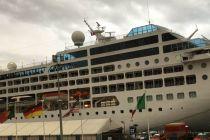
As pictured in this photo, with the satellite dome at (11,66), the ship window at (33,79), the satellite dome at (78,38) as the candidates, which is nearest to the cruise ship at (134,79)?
the satellite dome at (78,38)

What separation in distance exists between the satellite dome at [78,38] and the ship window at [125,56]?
6.45m

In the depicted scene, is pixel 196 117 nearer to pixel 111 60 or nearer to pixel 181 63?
pixel 181 63

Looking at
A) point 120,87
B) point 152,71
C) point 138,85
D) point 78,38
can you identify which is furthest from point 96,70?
point 152,71

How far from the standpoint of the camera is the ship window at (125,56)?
50.3 m

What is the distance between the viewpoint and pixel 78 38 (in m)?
61.1

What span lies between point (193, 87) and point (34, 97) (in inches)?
1084

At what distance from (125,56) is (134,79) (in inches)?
138

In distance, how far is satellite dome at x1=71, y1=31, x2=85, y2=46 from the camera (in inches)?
2399

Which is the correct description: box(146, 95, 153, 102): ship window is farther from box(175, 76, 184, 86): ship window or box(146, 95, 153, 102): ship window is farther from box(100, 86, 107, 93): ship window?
box(100, 86, 107, 93): ship window

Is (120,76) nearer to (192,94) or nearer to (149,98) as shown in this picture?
(149,98)

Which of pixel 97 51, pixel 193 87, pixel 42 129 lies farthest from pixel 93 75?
pixel 193 87

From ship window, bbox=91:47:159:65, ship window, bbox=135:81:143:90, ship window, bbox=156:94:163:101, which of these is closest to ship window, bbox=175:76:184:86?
ship window, bbox=156:94:163:101

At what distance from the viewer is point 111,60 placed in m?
53.8

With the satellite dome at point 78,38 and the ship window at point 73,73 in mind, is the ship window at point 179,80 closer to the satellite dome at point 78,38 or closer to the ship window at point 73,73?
the ship window at point 73,73
